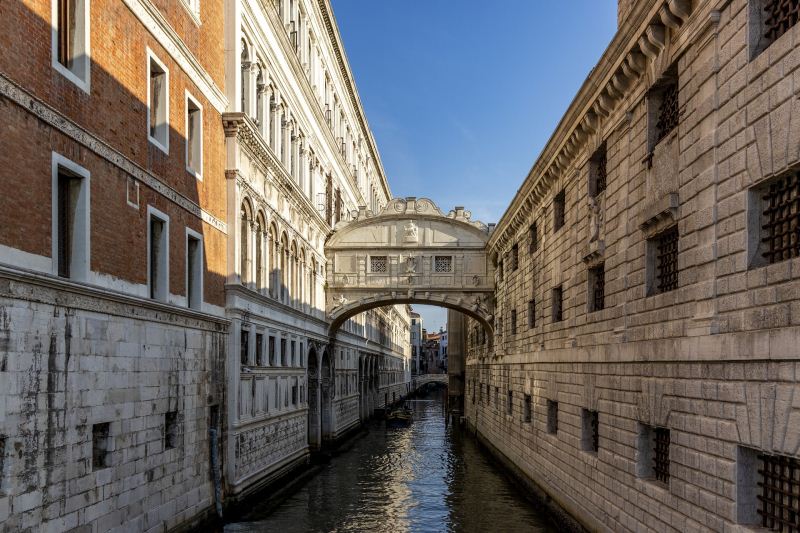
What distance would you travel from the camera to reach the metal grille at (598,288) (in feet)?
50.0

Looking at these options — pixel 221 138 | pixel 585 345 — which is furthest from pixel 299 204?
pixel 585 345

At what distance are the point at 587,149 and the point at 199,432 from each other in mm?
10178

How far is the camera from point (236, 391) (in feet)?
62.1

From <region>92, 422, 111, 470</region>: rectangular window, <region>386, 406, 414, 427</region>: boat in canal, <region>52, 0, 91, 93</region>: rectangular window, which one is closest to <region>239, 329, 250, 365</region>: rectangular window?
<region>92, 422, 111, 470</region>: rectangular window

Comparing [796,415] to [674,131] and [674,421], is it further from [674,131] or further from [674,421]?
[674,131]

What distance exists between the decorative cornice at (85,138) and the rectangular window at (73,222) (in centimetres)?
49

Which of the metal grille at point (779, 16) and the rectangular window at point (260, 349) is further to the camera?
the rectangular window at point (260, 349)

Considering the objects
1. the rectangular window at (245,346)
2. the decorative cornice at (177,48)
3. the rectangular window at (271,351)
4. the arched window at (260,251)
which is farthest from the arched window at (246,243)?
the rectangular window at (271,351)

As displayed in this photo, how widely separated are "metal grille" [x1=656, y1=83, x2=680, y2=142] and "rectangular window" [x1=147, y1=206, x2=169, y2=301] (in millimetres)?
8932

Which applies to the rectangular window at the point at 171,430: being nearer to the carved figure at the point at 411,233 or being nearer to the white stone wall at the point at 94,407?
the white stone wall at the point at 94,407

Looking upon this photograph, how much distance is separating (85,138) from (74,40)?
57.2 inches

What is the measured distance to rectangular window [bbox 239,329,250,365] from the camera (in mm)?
19923

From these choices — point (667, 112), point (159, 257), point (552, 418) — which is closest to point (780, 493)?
point (667, 112)

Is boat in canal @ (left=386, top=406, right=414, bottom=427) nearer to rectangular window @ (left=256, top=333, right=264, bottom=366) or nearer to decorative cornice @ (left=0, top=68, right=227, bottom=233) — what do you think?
rectangular window @ (left=256, top=333, right=264, bottom=366)
